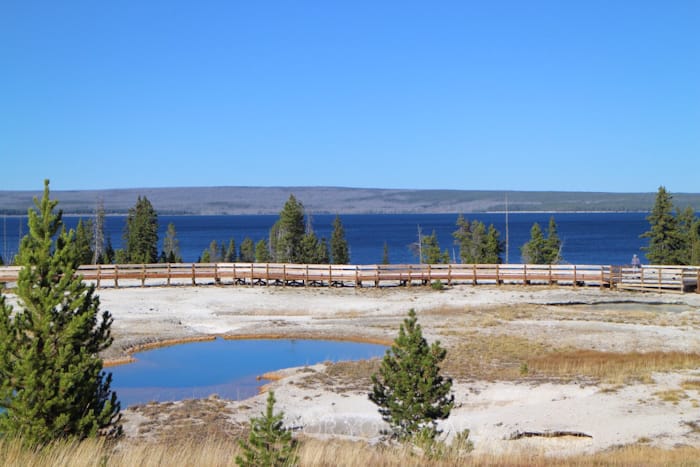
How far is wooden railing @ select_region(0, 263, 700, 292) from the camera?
44.6 meters

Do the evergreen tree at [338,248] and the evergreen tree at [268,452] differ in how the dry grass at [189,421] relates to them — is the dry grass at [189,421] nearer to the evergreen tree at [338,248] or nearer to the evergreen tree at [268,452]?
the evergreen tree at [268,452]

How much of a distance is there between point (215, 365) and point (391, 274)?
2214 centimetres

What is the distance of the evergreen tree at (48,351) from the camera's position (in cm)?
991

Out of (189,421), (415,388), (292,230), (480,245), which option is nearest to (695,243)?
(480,245)

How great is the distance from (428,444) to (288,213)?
200 ft

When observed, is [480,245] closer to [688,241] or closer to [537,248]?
[537,248]

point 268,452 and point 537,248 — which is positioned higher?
point 537,248

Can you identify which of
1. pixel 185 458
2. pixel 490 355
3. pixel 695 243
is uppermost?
pixel 695 243

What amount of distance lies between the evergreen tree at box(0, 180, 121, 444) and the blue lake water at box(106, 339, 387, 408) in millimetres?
9985

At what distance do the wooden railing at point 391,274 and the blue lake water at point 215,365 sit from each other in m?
15.9

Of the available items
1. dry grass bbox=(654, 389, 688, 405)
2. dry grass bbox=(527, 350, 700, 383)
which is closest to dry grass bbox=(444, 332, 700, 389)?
dry grass bbox=(527, 350, 700, 383)

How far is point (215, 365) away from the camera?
2619cm

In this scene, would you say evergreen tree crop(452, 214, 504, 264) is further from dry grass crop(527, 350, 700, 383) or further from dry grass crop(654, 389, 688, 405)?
dry grass crop(654, 389, 688, 405)

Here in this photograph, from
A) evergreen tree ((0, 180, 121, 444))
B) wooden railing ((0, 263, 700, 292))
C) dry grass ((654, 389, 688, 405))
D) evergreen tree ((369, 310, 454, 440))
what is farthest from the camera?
wooden railing ((0, 263, 700, 292))
